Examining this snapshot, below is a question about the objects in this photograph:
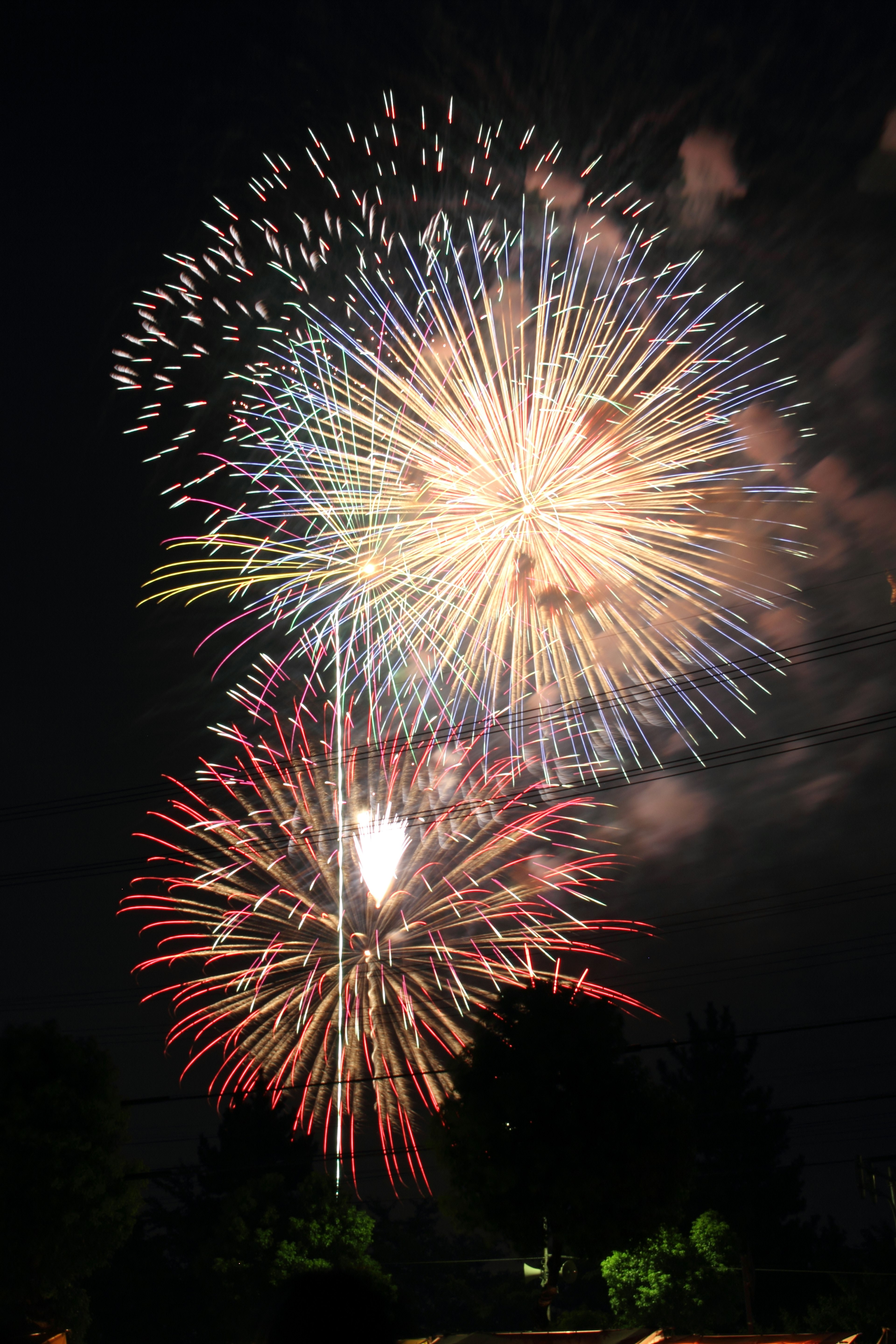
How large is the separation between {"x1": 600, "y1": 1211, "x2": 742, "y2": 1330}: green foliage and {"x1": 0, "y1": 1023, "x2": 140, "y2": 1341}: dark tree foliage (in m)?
18.7

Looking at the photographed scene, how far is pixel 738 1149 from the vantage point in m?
47.1

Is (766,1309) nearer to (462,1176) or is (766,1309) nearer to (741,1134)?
(741,1134)

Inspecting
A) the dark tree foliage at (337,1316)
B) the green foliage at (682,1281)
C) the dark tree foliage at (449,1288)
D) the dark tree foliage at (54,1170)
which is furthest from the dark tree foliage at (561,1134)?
the dark tree foliage at (449,1288)

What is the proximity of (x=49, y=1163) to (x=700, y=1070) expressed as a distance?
36327mm

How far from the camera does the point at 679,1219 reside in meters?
19.8

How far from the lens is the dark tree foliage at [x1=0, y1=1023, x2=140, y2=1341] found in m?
21.0

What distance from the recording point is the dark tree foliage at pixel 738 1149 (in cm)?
4581

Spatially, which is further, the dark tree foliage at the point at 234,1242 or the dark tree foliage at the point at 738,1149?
the dark tree foliage at the point at 738,1149

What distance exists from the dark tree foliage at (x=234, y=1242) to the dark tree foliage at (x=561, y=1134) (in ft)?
29.2

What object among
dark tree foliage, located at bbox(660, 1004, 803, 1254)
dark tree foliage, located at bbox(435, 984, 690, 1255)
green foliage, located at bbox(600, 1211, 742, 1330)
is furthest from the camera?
dark tree foliage, located at bbox(660, 1004, 803, 1254)

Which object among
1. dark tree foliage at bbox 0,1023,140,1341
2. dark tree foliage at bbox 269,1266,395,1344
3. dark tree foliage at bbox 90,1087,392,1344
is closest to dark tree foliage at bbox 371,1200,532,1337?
dark tree foliage at bbox 90,1087,392,1344

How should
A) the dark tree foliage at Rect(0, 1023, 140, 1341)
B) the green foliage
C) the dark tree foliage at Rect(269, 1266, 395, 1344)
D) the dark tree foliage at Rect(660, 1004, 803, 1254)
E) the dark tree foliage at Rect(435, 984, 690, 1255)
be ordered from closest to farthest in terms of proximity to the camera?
the dark tree foliage at Rect(269, 1266, 395, 1344) < the dark tree foliage at Rect(435, 984, 690, 1255) < the dark tree foliage at Rect(0, 1023, 140, 1341) < the green foliage < the dark tree foliage at Rect(660, 1004, 803, 1254)

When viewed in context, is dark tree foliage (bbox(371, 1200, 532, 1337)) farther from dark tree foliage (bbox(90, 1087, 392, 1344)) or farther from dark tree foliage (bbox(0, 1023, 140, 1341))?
dark tree foliage (bbox(0, 1023, 140, 1341))

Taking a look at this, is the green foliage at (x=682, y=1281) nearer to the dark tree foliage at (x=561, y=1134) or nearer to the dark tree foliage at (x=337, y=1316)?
the dark tree foliage at (x=561, y=1134)
